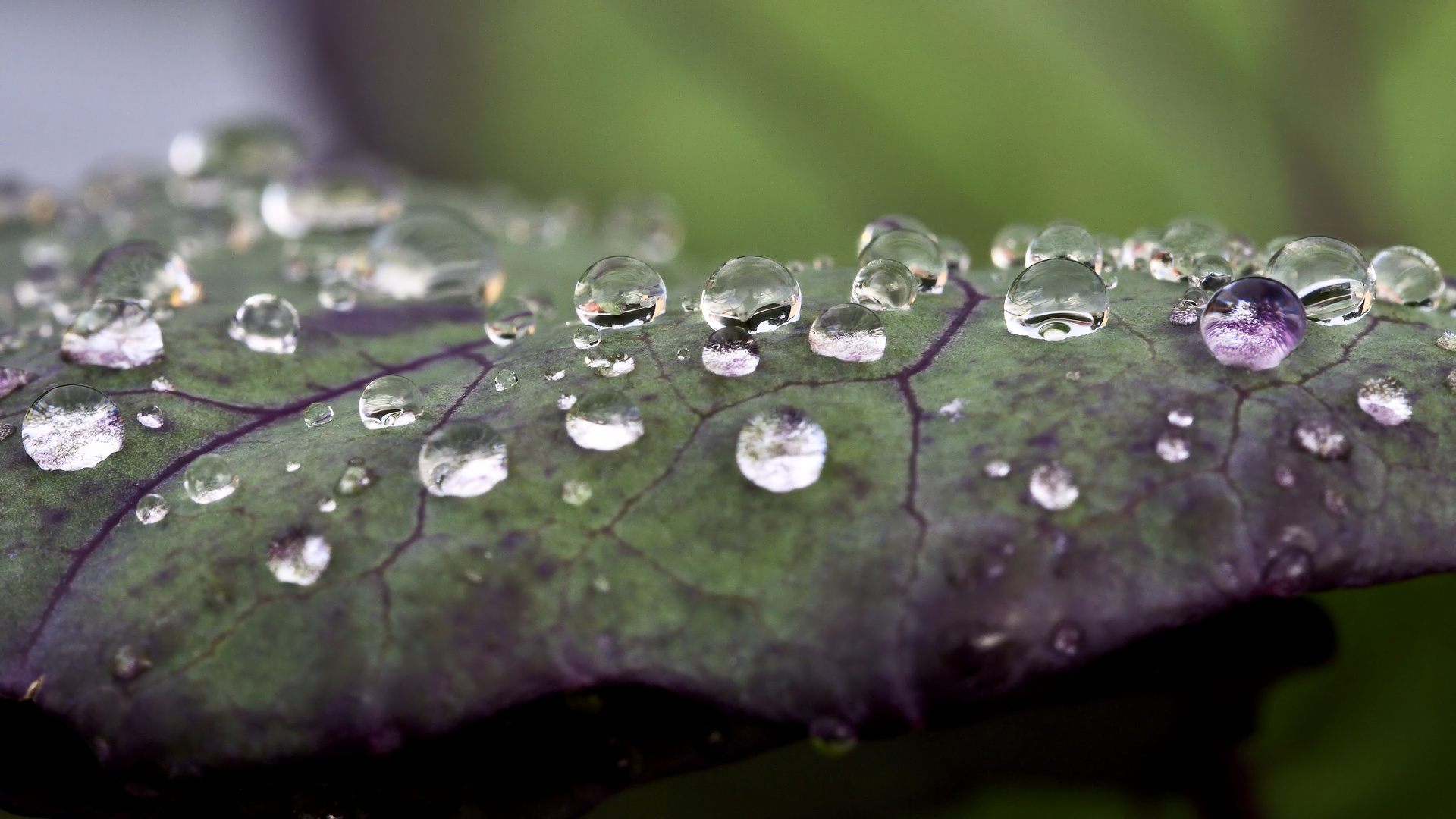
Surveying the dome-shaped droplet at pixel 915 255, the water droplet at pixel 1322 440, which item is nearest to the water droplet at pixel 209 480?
the dome-shaped droplet at pixel 915 255

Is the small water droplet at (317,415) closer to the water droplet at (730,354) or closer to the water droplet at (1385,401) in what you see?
the water droplet at (730,354)

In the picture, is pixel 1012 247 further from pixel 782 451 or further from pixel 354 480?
pixel 354 480

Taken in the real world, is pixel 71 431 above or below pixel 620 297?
below

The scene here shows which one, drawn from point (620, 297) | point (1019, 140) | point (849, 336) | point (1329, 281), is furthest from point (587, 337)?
point (1019, 140)

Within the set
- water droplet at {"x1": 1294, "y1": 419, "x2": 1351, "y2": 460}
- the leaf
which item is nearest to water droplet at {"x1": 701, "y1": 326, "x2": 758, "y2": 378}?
the leaf

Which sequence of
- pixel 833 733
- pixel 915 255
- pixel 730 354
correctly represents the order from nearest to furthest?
1. pixel 833 733
2. pixel 730 354
3. pixel 915 255

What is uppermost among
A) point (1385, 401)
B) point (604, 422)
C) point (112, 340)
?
point (1385, 401)

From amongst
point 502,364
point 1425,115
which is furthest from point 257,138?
point 1425,115
